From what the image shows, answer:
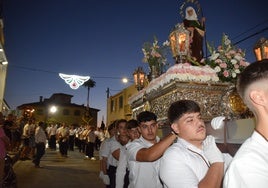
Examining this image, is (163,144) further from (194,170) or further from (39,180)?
(39,180)

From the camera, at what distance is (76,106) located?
63188mm

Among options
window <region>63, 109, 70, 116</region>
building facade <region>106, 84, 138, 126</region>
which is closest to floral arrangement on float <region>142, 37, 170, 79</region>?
building facade <region>106, 84, 138, 126</region>

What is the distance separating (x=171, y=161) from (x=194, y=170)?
19 centimetres

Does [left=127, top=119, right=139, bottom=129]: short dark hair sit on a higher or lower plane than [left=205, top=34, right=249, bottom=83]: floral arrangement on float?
lower

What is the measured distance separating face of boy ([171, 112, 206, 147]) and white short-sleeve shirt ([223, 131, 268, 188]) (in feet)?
3.03

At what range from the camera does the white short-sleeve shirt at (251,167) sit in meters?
1.12

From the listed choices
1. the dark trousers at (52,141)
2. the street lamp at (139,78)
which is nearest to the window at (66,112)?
the dark trousers at (52,141)

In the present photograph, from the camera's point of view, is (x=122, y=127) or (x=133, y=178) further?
(x=122, y=127)

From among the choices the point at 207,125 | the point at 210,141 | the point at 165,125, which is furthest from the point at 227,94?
the point at 210,141

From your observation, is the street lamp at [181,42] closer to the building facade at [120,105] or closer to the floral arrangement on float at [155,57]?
the floral arrangement on float at [155,57]

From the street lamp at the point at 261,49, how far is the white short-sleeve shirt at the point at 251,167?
4.96 meters

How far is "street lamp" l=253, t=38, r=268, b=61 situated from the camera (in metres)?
5.56

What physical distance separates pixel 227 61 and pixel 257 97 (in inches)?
133

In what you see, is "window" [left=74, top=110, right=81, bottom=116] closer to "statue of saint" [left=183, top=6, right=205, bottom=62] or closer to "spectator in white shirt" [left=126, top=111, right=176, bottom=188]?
"statue of saint" [left=183, top=6, right=205, bottom=62]
